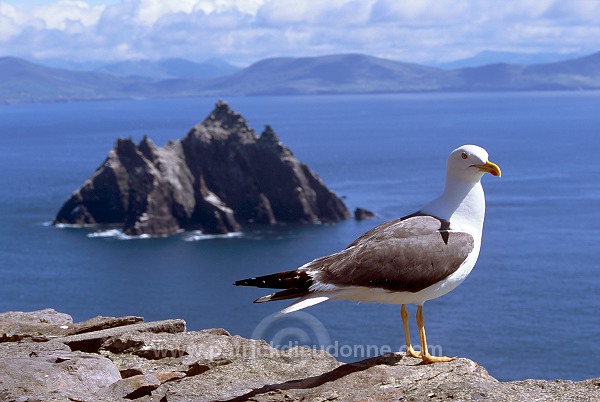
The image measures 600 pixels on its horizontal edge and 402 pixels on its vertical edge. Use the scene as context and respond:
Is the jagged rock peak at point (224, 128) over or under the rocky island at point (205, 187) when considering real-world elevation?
over

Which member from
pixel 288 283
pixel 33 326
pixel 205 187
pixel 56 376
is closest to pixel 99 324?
pixel 33 326

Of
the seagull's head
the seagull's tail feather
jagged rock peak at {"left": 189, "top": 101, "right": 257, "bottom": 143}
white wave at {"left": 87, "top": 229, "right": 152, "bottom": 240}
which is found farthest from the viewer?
jagged rock peak at {"left": 189, "top": 101, "right": 257, "bottom": 143}

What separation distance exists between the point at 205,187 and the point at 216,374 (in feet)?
468

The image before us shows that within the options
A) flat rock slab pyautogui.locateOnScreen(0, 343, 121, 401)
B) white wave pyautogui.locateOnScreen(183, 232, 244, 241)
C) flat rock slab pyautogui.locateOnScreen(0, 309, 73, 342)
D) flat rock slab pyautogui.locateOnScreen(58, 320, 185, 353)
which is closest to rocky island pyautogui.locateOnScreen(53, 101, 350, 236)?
white wave pyautogui.locateOnScreen(183, 232, 244, 241)

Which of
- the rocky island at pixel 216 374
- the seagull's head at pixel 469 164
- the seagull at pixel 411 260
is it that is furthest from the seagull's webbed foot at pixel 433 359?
the seagull's head at pixel 469 164

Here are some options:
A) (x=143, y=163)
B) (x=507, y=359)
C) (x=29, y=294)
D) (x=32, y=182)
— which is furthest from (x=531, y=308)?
(x=32, y=182)

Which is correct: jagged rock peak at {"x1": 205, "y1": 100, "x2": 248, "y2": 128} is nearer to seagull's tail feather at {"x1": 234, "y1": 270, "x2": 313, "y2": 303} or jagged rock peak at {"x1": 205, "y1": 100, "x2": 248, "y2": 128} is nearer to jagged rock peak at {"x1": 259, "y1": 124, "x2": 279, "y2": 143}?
jagged rock peak at {"x1": 259, "y1": 124, "x2": 279, "y2": 143}

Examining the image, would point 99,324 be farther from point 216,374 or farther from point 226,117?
point 226,117

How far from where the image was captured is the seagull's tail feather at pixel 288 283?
9336 millimetres

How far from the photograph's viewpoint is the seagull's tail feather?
30.6ft

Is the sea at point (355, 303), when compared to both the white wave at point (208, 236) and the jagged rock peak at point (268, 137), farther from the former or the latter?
the jagged rock peak at point (268, 137)

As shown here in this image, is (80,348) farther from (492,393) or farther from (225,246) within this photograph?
(225,246)

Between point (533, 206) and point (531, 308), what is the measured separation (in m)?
52.6

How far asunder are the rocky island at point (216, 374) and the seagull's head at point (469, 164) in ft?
6.97
